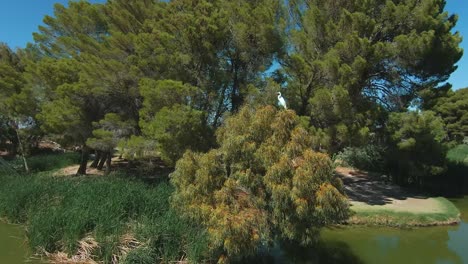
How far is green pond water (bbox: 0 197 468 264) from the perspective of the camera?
11.6m

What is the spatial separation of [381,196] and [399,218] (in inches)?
173

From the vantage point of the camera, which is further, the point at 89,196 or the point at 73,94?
the point at 73,94

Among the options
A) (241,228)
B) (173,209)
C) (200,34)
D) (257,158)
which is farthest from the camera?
(200,34)

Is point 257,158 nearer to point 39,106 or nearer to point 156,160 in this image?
point 39,106

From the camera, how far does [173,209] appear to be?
11.1 meters

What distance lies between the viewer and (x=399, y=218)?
16109mm

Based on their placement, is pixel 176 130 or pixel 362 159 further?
pixel 362 159

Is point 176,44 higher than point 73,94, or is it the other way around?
point 176,44

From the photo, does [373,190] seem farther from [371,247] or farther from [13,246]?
[13,246]

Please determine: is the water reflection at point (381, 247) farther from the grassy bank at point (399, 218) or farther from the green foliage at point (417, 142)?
the green foliage at point (417, 142)

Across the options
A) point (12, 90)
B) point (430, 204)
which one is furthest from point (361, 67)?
point (12, 90)

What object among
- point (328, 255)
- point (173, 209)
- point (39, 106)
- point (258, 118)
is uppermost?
point (39, 106)

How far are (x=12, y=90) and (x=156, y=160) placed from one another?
9735 millimetres

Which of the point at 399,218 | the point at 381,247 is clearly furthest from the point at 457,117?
the point at 381,247
